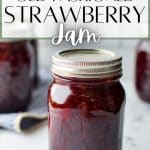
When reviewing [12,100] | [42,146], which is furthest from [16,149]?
[12,100]

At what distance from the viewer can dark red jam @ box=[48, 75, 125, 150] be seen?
579 mm

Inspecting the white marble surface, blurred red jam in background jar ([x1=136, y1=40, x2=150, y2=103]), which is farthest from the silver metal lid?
blurred red jam in background jar ([x1=136, y1=40, x2=150, y2=103])

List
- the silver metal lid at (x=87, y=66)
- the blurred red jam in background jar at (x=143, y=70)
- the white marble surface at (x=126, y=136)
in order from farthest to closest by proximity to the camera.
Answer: the blurred red jam in background jar at (x=143, y=70)
the white marble surface at (x=126, y=136)
the silver metal lid at (x=87, y=66)

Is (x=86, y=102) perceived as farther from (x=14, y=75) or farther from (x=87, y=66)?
(x=14, y=75)

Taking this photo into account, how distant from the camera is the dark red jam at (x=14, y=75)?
2.66 ft

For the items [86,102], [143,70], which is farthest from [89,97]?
[143,70]

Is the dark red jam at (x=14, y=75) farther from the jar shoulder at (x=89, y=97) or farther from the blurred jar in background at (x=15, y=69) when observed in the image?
the jar shoulder at (x=89, y=97)

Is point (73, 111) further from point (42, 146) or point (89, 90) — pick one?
point (42, 146)

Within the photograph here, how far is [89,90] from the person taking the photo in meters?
0.58

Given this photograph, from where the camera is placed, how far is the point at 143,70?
2.93 feet

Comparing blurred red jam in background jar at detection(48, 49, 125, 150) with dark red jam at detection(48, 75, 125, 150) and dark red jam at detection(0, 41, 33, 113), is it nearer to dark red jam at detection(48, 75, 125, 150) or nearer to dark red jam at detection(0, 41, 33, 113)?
dark red jam at detection(48, 75, 125, 150)

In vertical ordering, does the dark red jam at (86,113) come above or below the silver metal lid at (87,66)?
below

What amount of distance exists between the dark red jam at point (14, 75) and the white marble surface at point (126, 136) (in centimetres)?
7

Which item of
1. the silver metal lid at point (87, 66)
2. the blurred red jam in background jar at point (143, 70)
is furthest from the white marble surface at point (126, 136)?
the silver metal lid at point (87, 66)
